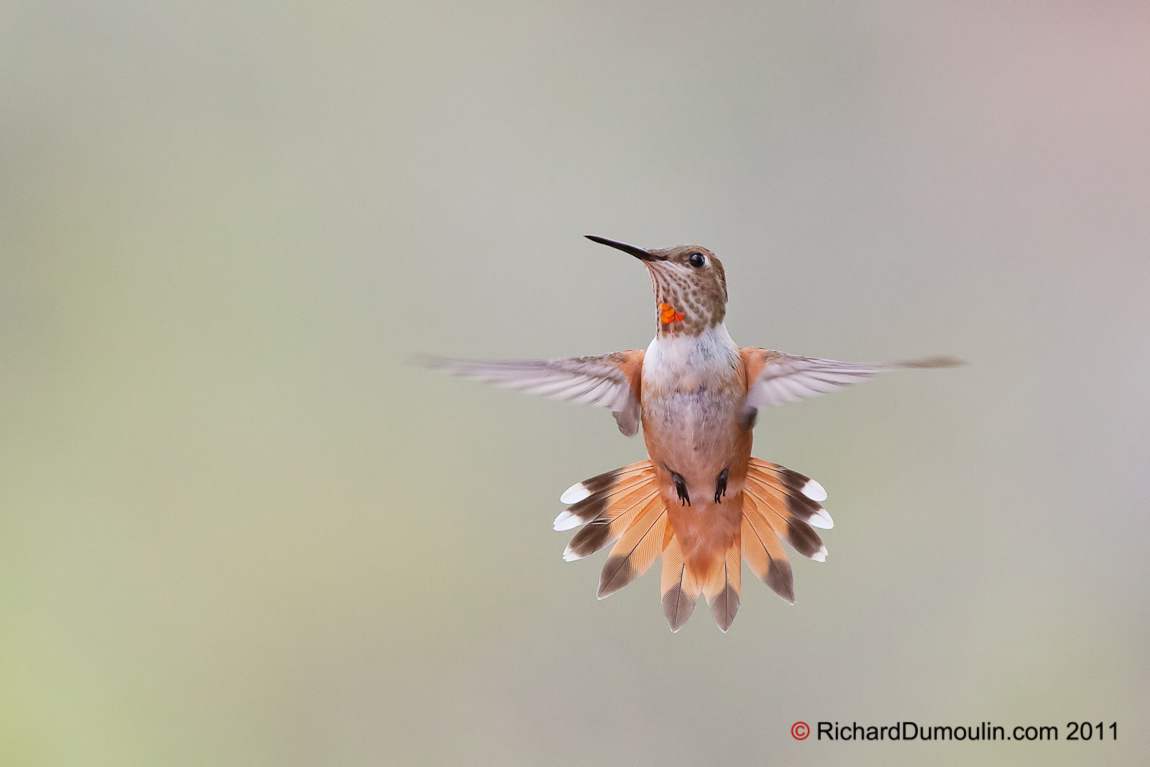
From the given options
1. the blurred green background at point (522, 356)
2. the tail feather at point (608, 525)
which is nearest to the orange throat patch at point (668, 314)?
the tail feather at point (608, 525)

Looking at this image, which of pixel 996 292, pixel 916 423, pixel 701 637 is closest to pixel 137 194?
pixel 701 637

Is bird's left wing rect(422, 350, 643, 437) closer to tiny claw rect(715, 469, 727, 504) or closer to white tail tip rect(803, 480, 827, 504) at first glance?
tiny claw rect(715, 469, 727, 504)

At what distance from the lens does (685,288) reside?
0.92 metres

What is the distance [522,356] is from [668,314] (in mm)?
876

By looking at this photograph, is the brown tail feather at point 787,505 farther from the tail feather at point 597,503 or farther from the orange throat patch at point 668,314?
the orange throat patch at point 668,314

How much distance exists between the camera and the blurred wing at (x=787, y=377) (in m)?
0.86

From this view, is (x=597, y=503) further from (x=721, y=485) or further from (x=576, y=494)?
(x=721, y=485)

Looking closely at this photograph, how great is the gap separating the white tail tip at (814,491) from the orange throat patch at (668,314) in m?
0.31

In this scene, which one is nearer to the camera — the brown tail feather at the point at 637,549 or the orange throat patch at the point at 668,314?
the orange throat patch at the point at 668,314

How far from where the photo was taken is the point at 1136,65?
1.74 m

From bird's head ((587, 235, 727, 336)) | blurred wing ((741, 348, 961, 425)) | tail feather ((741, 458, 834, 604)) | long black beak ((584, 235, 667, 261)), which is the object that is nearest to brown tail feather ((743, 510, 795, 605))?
tail feather ((741, 458, 834, 604))

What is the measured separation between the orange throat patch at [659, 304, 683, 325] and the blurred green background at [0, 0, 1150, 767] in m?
0.78

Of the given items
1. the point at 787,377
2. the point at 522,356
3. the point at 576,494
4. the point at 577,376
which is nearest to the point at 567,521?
the point at 576,494

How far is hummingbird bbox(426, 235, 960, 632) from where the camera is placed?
90 centimetres
